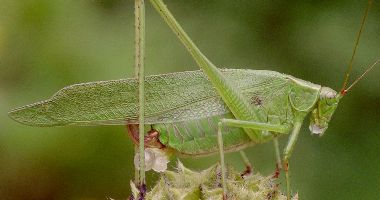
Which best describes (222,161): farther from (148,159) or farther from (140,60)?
(140,60)

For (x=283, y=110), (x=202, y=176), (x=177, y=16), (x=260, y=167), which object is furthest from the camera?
(x=177, y=16)

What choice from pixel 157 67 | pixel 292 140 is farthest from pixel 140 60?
pixel 157 67

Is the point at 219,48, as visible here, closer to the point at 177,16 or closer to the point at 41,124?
the point at 177,16

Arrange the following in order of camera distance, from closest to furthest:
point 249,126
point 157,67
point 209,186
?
1. point 209,186
2. point 249,126
3. point 157,67

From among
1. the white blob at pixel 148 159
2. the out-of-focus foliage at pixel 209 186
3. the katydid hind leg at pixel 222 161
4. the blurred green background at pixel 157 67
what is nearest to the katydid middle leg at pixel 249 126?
the katydid hind leg at pixel 222 161

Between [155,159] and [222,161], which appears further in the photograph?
[155,159]

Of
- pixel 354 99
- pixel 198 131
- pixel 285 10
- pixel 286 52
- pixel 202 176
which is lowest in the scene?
pixel 202 176

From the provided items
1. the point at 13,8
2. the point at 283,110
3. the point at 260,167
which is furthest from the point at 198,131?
the point at 13,8

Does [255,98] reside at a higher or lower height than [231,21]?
lower
